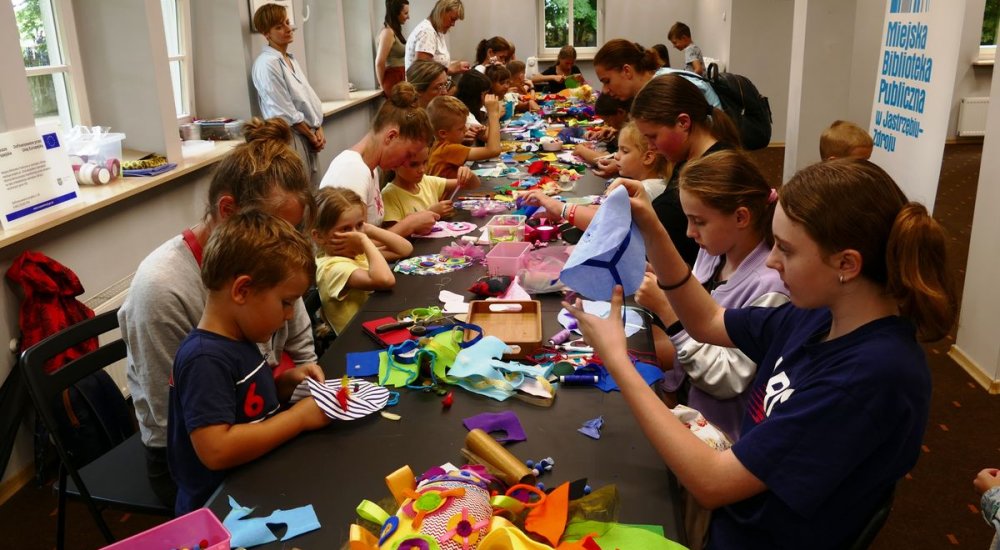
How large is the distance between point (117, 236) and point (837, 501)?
11.1 feet

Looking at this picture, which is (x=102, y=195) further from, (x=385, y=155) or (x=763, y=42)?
(x=763, y=42)

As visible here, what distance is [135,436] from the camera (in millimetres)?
2213

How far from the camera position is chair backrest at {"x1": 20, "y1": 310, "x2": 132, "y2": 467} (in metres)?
1.85

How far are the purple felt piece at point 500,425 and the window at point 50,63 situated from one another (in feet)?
10.0

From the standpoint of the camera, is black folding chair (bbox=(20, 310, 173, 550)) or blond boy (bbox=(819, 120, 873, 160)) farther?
blond boy (bbox=(819, 120, 873, 160))

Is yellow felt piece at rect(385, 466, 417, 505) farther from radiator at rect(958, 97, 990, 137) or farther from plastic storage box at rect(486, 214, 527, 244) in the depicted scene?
radiator at rect(958, 97, 990, 137)

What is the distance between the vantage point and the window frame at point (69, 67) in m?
3.74

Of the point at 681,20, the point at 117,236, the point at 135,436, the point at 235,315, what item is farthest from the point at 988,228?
the point at 681,20

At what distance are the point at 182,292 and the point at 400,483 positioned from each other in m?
0.86

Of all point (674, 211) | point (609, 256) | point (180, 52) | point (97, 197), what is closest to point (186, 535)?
point (609, 256)

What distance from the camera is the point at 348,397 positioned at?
1.69 m

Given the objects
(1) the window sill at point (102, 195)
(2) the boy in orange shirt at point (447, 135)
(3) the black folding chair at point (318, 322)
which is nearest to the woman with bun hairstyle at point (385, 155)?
(1) the window sill at point (102, 195)

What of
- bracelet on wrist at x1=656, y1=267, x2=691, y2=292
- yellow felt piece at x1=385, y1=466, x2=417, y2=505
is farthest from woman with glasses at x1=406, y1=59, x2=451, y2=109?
yellow felt piece at x1=385, y1=466, x2=417, y2=505

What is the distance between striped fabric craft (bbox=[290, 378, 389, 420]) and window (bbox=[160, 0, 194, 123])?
3731mm
